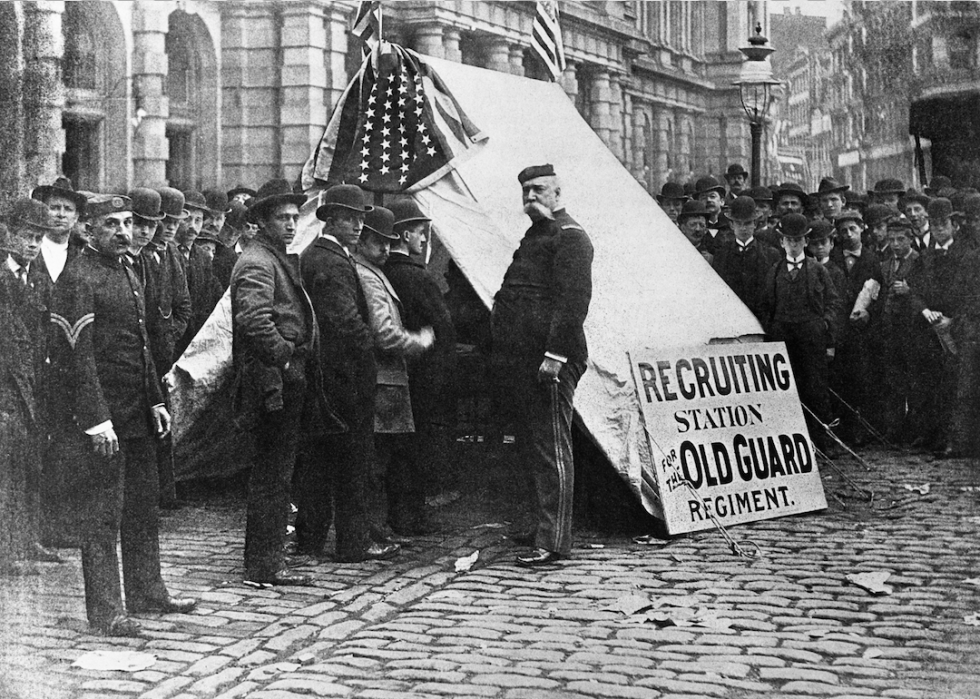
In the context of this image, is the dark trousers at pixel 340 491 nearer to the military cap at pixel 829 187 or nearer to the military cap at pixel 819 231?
the military cap at pixel 819 231

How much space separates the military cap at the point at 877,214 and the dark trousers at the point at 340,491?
6741 mm

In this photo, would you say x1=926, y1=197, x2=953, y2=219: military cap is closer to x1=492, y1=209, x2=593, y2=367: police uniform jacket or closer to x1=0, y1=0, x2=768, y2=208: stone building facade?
x1=0, y1=0, x2=768, y2=208: stone building facade

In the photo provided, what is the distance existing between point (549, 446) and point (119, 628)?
2.75 meters

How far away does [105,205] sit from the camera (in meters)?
5.69

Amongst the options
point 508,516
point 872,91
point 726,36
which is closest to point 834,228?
point 872,91

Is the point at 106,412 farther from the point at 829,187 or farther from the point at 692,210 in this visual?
the point at 829,187

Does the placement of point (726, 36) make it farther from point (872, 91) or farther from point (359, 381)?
point (359, 381)

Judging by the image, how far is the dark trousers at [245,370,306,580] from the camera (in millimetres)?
6633

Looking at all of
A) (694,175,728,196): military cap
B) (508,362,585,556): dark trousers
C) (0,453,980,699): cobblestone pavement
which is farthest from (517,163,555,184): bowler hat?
(694,175,728,196): military cap

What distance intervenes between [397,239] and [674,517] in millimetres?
2433

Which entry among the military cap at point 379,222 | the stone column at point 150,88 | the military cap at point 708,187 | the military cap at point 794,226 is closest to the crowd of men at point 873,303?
the military cap at point 794,226

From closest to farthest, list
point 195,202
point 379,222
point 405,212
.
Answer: point 379,222 → point 405,212 → point 195,202

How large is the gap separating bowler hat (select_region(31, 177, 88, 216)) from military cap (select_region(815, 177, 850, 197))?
322 inches

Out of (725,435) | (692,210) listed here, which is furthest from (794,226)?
(725,435)
